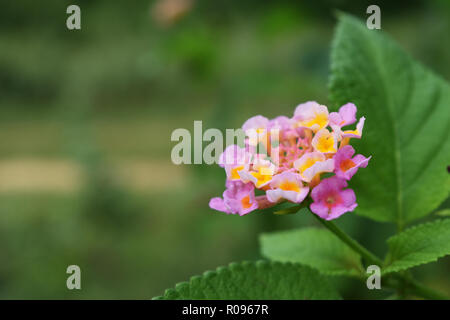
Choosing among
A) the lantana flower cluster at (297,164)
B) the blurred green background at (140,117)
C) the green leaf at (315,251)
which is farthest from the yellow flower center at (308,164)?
the blurred green background at (140,117)

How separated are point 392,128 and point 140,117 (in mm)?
3353

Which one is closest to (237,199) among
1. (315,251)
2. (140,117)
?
(315,251)

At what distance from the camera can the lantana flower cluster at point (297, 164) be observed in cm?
35

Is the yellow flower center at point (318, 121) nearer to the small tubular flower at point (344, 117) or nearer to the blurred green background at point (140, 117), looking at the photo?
the small tubular flower at point (344, 117)

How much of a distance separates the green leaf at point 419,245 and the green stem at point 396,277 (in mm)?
13

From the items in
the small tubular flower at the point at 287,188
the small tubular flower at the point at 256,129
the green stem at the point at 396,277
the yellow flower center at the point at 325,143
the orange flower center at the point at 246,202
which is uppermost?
the small tubular flower at the point at 256,129

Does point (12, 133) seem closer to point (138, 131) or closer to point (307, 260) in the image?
point (138, 131)

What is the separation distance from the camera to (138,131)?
3.51m

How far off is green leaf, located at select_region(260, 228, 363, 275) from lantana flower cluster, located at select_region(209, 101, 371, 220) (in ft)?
0.30

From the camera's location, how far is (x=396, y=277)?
40 cm

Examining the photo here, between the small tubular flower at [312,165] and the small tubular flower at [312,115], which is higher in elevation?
the small tubular flower at [312,115]

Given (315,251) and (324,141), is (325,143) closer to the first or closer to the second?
(324,141)

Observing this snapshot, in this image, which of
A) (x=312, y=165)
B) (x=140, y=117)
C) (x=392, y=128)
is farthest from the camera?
(x=140, y=117)
